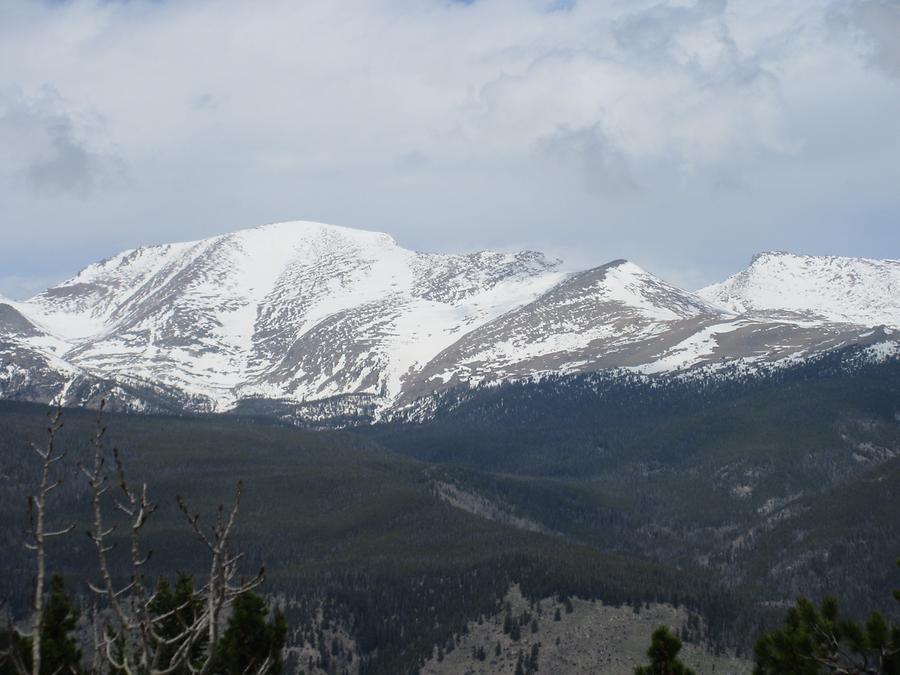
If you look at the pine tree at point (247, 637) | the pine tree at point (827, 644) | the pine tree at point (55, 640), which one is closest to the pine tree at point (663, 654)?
the pine tree at point (827, 644)

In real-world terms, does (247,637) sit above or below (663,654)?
below

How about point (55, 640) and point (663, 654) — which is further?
point (55, 640)

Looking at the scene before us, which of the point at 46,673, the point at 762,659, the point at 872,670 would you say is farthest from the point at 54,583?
the point at 872,670

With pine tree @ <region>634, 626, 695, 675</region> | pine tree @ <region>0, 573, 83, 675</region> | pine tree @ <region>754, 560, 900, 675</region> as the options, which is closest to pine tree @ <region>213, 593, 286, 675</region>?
pine tree @ <region>0, 573, 83, 675</region>

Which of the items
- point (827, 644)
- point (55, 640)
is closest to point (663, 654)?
point (827, 644)

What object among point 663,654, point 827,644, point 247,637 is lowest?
point 247,637

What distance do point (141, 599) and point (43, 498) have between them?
165 inches

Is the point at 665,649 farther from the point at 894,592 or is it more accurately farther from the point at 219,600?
the point at 219,600

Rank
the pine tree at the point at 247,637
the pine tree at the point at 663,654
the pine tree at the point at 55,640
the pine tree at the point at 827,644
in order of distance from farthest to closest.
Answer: the pine tree at the point at 247,637, the pine tree at the point at 55,640, the pine tree at the point at 663,654, the pine tree at the point at 827,644

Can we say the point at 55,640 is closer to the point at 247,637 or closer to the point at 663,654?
the point at 247,637

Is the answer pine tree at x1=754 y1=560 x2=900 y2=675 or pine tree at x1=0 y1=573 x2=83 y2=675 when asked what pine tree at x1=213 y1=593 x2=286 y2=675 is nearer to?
pine tree at x1=0 y1=573 x2=83 y2=675

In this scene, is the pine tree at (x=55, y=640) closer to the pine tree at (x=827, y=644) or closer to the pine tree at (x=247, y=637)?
the pine tree at (x=247, y=637)

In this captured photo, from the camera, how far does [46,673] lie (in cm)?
6862

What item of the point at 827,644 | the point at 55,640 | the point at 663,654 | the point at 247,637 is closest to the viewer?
the point at 827,644
